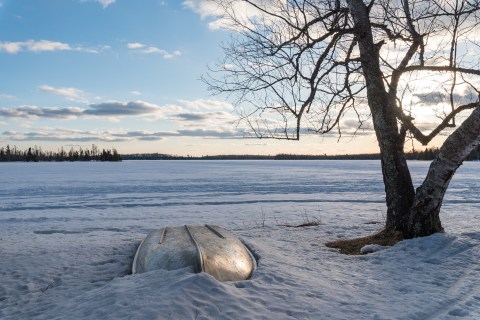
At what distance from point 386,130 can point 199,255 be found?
14.1 feet

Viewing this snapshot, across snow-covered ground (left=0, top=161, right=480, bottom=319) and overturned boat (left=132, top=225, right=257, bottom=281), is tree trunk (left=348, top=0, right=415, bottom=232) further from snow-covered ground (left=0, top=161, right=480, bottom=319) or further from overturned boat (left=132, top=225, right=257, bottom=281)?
overturned boat (left=132, top=225, right=257, bottom=281)

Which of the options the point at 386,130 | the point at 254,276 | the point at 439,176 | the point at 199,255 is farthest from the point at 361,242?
the point at 199,255

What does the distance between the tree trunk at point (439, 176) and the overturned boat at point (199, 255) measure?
3.04 metres

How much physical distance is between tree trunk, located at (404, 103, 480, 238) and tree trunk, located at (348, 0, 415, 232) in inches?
8.6

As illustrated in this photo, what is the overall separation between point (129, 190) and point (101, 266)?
13.4 metres

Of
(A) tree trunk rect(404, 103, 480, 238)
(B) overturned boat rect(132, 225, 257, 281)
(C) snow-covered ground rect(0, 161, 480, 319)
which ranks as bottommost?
(C) snow-covered ground rect(0, 161, 480, 319)

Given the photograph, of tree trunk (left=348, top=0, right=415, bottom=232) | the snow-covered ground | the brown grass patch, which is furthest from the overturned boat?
tree trunk (left=348, top=0, right=415, bottom=232)

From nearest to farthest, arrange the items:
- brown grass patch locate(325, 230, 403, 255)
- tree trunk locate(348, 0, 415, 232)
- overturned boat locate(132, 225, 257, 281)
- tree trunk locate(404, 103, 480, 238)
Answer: overturned boat locate(132, 225, 257, 281)
tree trunk locate(404, 103, 480, 238)
brown grass patch locate(325, 230, 403, 255)
tree trunk locate(348, 0, 415, 232)

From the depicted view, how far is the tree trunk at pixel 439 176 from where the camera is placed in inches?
252

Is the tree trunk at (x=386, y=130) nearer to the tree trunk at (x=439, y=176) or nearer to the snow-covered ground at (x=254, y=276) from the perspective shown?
the tree trunk at (x=439, y=176)

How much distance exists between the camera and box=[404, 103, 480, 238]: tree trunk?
21.0 feet

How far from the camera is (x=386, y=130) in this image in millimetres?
7359

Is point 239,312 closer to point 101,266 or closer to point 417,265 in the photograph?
point 101,266

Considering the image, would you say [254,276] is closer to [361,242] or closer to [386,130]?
[361,242]
